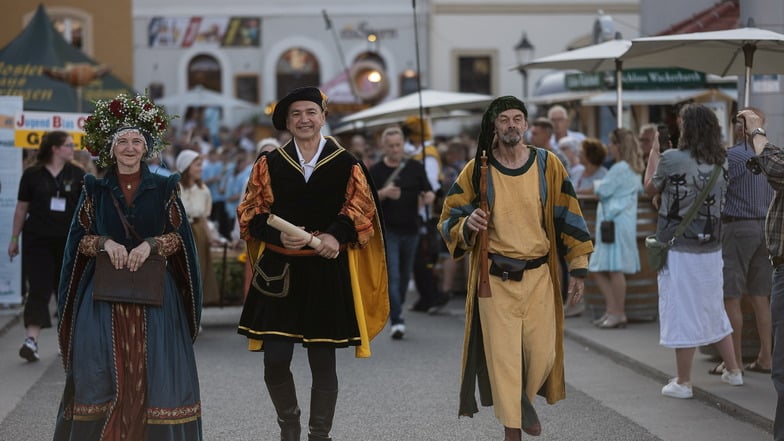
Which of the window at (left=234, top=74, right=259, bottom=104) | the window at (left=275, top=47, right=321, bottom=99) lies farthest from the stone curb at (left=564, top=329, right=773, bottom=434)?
the window at (left=234, top=74, right=259, bottom=104)

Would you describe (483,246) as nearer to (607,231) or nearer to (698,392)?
(698,392)

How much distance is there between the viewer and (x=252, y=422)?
7770 millimetres

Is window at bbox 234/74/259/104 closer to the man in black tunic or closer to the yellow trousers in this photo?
the man in black tunic

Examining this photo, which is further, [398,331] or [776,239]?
[398,331]

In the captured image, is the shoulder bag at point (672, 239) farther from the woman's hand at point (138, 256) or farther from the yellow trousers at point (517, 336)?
the woman's hand at point (138, 256)

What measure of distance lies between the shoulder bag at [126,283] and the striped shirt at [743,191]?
4.33 meters

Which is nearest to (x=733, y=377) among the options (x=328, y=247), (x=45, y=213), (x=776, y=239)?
(x=776, y=239)

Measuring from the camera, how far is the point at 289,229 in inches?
237

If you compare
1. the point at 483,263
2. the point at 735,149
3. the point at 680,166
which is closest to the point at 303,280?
the point at 483,263

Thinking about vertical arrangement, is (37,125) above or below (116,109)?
above

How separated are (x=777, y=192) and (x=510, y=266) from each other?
4.75 ft

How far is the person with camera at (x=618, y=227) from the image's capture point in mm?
11766

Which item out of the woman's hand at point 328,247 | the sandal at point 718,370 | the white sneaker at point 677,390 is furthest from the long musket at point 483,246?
the sandal at point 718,370

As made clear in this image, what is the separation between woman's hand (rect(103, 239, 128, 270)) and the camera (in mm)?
5984
